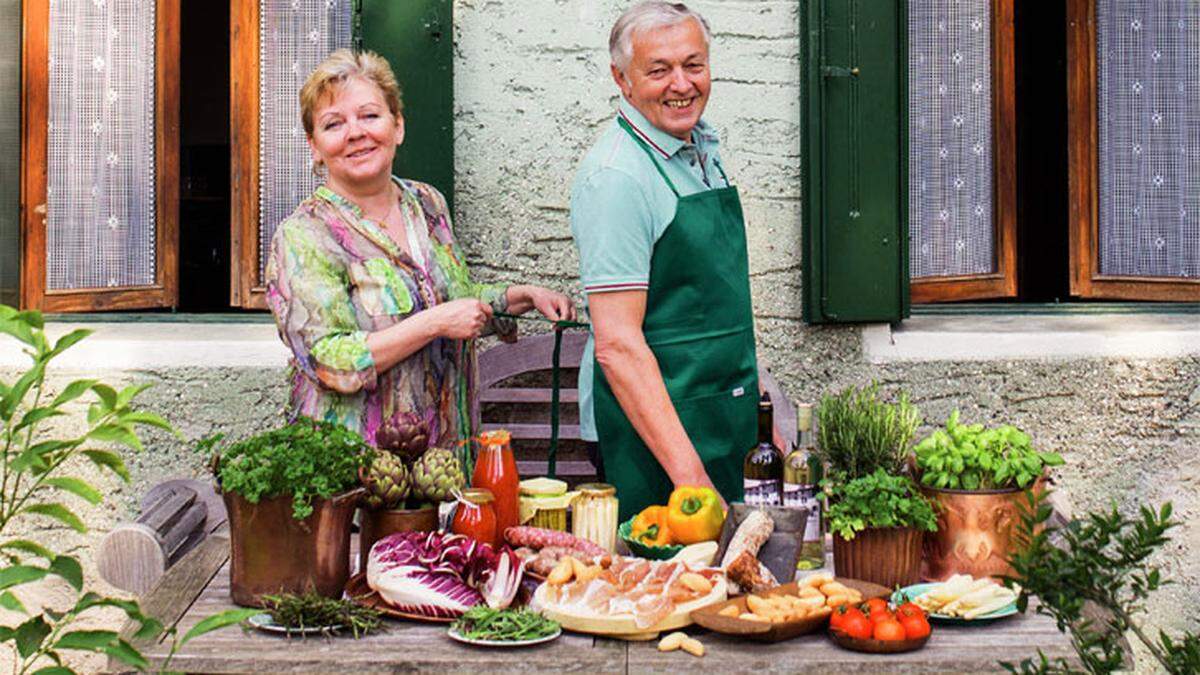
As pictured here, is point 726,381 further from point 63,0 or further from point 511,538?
point 63,0

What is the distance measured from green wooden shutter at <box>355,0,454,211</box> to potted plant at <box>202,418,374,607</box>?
224 centimetres

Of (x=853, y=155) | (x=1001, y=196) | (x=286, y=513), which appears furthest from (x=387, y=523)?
(x=1001, y=196)

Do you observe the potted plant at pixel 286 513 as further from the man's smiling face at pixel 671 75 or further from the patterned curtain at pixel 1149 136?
the patterned curtain at pixel 1149 136

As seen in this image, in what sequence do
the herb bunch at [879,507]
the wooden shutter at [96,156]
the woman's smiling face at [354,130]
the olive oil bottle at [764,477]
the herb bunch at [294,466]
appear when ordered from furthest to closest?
the wooden shutter at [96,156] < the woman's smiling face at [354,130] < the olive oil bottle at [764,477] < the herb bunch at [879,507] < the herb bunch at [294,466]

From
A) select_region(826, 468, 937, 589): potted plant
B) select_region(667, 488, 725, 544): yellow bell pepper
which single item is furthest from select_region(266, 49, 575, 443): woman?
select_region(826, 468, 937, 589): potted plant

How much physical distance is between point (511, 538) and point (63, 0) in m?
3.10

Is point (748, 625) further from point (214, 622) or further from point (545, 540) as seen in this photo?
point (214, 622)

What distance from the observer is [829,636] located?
267 cm

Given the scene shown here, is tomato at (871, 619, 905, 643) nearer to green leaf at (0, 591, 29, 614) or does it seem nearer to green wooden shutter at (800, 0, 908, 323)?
green leaf at (0, 591, 29, 614)

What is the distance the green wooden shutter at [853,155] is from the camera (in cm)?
505

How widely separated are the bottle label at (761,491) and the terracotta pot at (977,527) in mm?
338

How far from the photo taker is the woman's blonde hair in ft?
12.5

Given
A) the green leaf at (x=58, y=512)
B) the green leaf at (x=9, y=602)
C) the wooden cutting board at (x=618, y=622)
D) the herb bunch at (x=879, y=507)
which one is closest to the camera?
the green leaf at (x=9, y=602)

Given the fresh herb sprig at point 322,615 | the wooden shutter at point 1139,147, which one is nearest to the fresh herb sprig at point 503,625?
the fresh herb sprig at point 322,615
